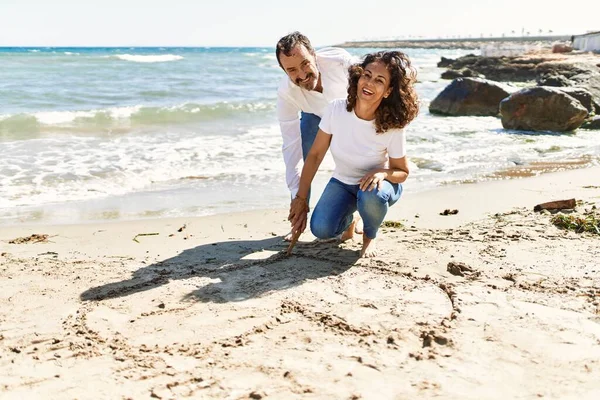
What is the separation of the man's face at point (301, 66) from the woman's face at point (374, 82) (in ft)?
1.64

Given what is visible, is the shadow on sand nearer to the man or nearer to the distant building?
the man

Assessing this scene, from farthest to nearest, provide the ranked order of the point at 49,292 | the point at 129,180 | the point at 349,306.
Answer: the point at 129,180
the point at 49,292
the point at 349,306

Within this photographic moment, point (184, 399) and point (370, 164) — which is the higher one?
point (370, 164)

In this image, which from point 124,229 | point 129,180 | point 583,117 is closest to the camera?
point 124,229

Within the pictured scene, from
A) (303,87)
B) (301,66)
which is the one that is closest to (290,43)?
(301,66)

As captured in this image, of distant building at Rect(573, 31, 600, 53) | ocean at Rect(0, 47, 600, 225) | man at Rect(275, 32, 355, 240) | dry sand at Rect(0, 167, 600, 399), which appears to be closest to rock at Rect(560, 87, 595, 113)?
ocean at Rect(0, 47, 600, 225)

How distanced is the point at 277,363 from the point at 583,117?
9749mm

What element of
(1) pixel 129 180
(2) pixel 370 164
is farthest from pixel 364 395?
(1) pixel 129 180

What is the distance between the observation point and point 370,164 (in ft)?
12.9

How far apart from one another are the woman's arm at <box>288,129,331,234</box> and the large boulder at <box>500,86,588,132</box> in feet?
26.0

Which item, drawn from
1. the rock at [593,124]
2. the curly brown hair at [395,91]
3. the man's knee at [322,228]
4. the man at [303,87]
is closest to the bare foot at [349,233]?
the man's knee at [322,228]

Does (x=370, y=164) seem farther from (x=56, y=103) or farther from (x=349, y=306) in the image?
(x=56, y=103)

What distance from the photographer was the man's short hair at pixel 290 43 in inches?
154

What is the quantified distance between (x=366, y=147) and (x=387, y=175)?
227 millimetres
